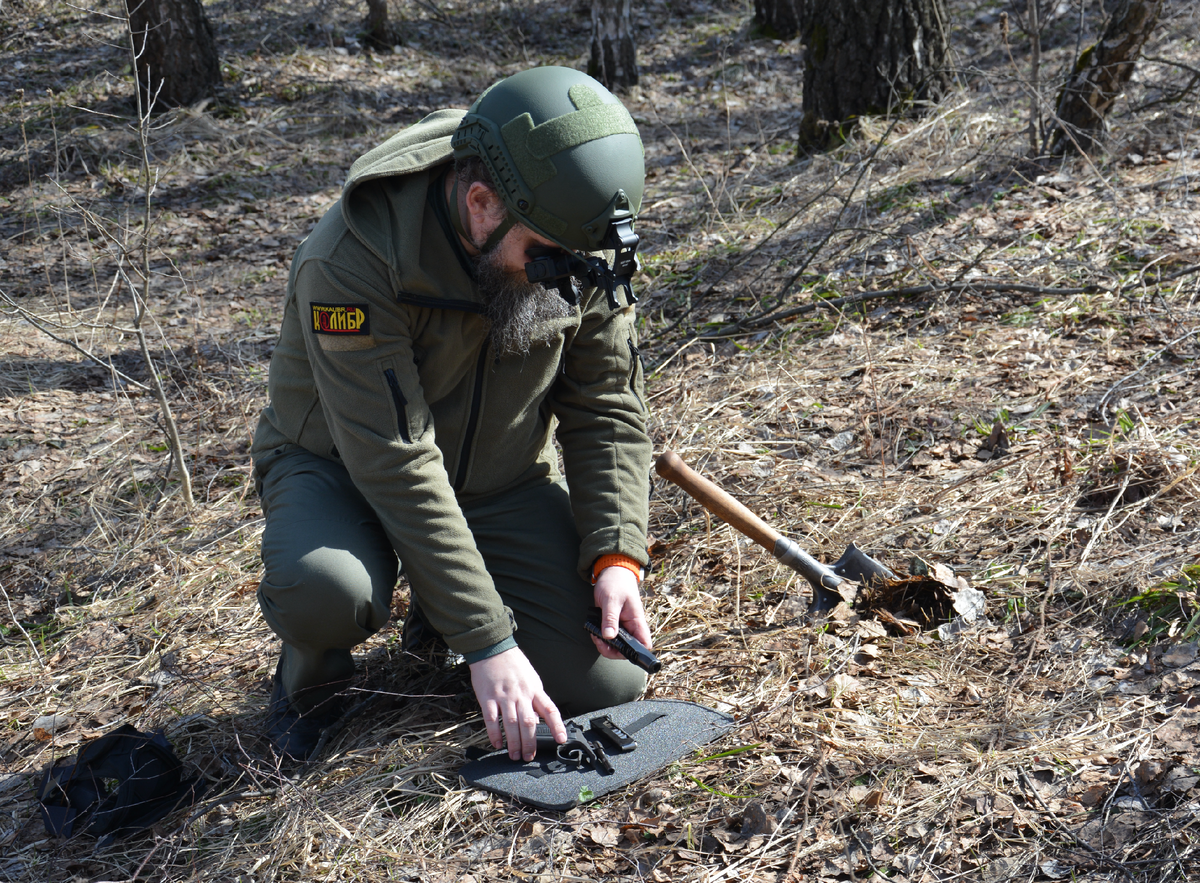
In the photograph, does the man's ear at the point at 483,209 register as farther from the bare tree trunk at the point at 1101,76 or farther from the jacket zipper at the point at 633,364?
the bare tree trunk at the point at 1101,76

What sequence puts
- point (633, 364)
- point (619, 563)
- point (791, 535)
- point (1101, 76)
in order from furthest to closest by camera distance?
point (1101, 76) < point (791, 535) < point (633, 364) < point (619, 563)

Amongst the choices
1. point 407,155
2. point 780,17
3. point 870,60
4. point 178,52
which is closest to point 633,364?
point 407,155

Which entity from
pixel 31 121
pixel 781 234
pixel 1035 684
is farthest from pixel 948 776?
pixel 31 121

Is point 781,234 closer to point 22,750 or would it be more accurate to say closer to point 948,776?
point 948,776

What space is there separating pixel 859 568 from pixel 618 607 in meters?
0.91

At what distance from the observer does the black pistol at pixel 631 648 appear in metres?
2.55

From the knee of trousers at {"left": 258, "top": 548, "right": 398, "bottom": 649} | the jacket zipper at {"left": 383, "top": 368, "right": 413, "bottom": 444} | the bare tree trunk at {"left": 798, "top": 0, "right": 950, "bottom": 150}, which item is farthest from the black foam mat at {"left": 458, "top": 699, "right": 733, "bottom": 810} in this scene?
the bare tree trunk at {"left": 798, "top": 0, "right": 950, "bottom": 150}

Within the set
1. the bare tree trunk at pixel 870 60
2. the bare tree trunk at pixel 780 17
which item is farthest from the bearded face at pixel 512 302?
the bare tree trunk at pixel 780 17

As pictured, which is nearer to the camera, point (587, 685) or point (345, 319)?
point (345, 319)

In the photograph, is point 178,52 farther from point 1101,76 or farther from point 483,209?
point 483,209

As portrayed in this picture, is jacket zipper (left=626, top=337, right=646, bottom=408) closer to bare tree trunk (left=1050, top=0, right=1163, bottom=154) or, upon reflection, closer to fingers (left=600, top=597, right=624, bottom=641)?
fingers (left=600, top=597, right=624, bottom=641)

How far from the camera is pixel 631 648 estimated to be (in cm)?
259

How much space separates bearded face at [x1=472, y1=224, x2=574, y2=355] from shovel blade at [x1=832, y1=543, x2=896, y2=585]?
1308 millimetres

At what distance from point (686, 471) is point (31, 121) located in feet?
27.6
